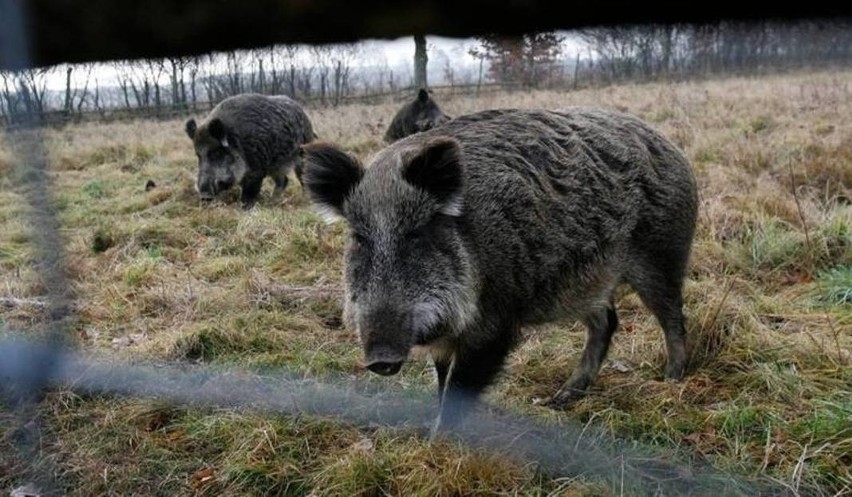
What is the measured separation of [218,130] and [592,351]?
645cm

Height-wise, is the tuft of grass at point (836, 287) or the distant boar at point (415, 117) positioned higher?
the distant boar at point (415, 117)

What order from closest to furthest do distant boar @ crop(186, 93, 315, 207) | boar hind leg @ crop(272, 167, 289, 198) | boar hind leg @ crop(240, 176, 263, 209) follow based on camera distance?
distant boar @ crop(186, 93, 315, 207)
boar hind leg @ crop(240, 176, 263, 209)
boar hind leg @ crop(272, 167, 289, 198)

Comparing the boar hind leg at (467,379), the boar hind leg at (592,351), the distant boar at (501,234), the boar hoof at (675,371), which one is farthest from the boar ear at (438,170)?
the boar hoof at (675,371)

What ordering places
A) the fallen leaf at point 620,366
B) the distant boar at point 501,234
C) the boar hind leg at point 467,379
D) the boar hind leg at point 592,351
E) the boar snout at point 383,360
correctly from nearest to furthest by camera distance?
the boar snout at point 383,360 < the distant boar at point 501,234 < the boar hind leg at point 467,379 < the boar hind leg at point 592,351 < the fallen leaf at point 620,366

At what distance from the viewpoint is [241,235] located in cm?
694

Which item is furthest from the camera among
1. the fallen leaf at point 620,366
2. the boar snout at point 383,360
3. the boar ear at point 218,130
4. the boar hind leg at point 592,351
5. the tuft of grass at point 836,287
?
the boar ear at point 218,130

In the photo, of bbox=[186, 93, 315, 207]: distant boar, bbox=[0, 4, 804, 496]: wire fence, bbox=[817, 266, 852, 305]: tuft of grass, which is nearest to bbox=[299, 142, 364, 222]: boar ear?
bbox=[0, 4, 804, 496]: wire fence

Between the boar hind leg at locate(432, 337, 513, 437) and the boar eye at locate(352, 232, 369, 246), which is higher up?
the boar eye at locate(352, 232, 369, 246)

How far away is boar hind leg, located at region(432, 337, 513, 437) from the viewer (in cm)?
312

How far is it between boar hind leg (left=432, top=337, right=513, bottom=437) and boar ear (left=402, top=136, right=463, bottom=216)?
0.62m

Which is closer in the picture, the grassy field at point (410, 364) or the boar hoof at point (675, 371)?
the grassy field at point (410, 364)

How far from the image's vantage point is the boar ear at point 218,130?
9023mm

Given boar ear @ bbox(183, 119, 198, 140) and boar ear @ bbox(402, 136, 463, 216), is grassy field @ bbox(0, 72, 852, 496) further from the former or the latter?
boar ear @ bbox(183, 119, 198, 140)

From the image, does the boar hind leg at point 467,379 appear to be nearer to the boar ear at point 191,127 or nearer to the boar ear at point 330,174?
the boar ear at point 330,174
